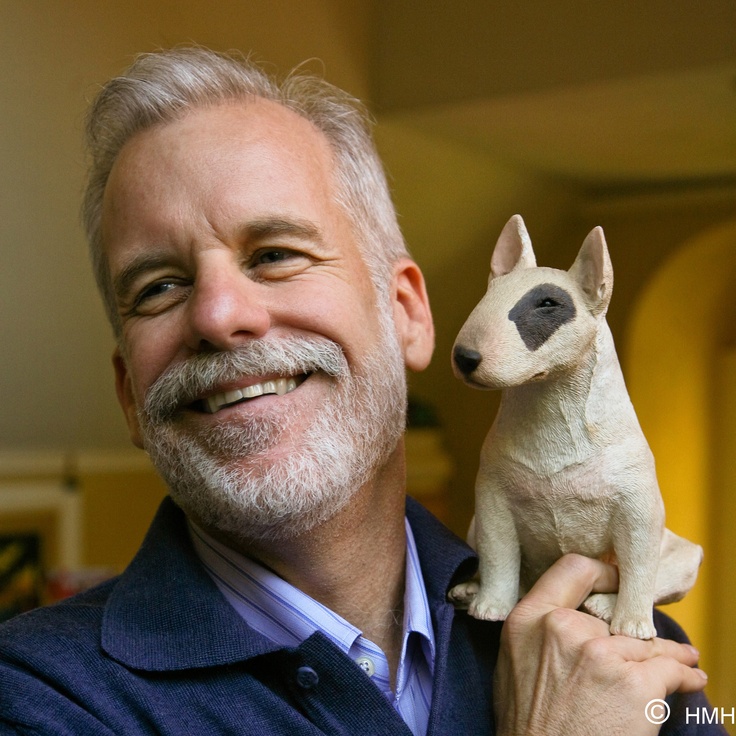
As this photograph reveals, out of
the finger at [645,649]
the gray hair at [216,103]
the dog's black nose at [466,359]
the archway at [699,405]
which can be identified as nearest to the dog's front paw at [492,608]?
the finger at [645,649]

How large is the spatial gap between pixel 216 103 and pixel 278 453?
0.45 meters

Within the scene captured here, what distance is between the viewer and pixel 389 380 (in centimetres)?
120

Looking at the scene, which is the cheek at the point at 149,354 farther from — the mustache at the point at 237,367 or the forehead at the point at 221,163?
the forehead at the point at 221,163

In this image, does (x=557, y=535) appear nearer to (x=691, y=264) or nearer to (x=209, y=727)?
(x=209, y=727)

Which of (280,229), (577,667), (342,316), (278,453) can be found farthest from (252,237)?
(577,667)

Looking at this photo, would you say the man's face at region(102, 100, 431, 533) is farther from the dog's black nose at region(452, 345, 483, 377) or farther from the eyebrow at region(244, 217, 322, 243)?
the dog's black nose at region(452, 345, 483, 377)

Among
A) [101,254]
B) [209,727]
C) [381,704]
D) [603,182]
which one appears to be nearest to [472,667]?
[381,704]

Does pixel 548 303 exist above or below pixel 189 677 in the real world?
above

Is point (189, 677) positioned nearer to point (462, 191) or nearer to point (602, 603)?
point (602, 603)

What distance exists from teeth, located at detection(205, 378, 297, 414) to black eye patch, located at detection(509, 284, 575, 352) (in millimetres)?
327

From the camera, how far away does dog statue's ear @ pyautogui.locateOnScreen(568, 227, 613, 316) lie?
0.91m

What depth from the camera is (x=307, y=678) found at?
1.03m

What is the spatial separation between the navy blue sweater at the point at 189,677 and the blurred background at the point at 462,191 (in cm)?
121

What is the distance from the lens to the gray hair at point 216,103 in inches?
47.8
